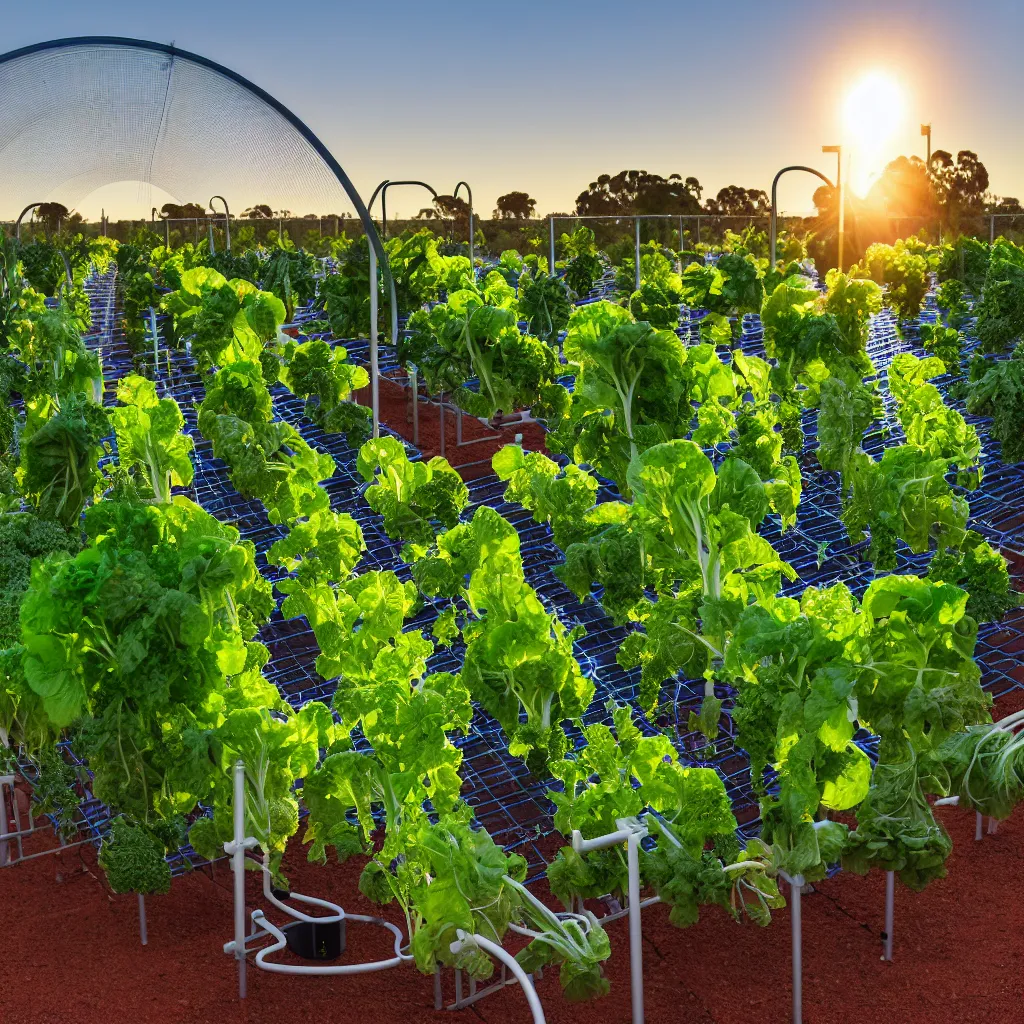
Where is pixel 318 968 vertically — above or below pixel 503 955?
below

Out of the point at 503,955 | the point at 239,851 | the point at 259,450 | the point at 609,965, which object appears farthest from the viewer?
the point at 259,450

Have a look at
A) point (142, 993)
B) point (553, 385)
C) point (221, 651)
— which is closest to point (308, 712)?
point (221, 651)

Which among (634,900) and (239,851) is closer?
(634,900)

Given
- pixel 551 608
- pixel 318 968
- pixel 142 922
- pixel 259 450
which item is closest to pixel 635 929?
pixel 318 968

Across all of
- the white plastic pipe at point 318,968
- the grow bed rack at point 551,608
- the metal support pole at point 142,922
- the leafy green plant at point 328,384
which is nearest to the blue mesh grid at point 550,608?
the grow bed rack at point 551,608

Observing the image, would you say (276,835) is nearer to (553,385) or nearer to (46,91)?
(553,385)

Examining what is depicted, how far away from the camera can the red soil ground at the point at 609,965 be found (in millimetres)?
9648

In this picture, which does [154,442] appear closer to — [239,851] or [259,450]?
[259,450]

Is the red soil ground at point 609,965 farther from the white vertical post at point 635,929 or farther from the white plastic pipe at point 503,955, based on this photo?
the white plastic pipe at point 503,955

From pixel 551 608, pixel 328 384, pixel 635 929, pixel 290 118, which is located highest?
pixel 290 118

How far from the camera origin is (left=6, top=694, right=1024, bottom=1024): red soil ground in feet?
31.7

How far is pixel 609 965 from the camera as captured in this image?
10.3 meters

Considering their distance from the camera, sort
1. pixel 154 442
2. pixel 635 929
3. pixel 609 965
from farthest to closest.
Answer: pixel 154 442 → pixel 609 965 → pixel 635 929

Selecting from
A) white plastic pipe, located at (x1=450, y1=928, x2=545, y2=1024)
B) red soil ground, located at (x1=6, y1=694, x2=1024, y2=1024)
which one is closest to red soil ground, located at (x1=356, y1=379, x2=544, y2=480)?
red soil ground, located at (x1=6, y1=694, x2=1024, y2=1024)
